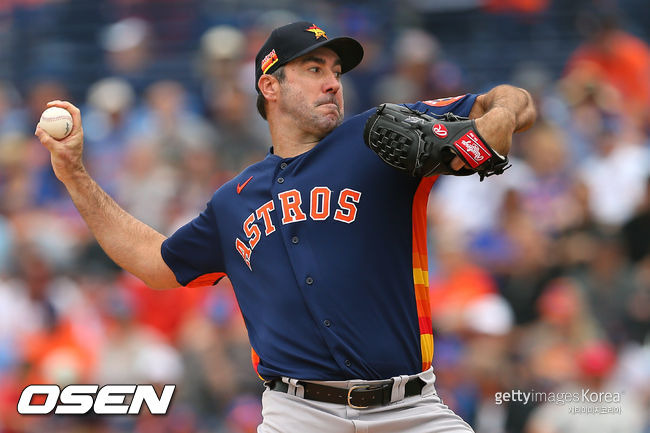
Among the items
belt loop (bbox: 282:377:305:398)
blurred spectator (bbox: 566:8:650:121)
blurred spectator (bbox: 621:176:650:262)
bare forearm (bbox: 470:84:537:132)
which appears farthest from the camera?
blurred spectator (bbox: 566:8:650:121)

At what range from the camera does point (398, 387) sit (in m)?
3.53

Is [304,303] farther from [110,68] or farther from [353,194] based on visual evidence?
[110,68]

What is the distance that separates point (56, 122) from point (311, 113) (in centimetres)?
107

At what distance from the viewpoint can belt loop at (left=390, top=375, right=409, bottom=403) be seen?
3.52 m

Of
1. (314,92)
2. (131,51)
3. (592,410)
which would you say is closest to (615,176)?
(592,410)

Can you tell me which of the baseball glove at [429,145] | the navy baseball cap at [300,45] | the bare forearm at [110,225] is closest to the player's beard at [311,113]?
the navy baseball cap at [300,45]

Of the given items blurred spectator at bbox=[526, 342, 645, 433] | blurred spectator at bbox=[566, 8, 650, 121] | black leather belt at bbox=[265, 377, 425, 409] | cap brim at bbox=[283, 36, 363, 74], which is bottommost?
blurred spectator at bbox=[526, 342, 645, 433]

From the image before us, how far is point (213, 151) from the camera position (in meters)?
8.88

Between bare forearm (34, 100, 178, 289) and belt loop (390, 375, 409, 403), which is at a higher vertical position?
bare forearm (34, 100, 178, 289)

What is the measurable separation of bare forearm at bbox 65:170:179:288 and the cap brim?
1005 millimetres

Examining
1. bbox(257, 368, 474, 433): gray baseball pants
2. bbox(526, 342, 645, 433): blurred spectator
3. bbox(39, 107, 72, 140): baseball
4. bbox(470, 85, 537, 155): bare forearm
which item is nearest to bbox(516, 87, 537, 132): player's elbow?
bbox(470, 85, 537, 155): bare forearm

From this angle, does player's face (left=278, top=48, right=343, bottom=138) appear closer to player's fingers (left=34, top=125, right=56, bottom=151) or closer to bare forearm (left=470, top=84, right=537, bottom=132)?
bare forearm (left=470, top=84, right=537, bottom=132)

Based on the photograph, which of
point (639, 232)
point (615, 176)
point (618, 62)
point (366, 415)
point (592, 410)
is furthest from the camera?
point (618, 62)

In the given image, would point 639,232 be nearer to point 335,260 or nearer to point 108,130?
point 335,260
